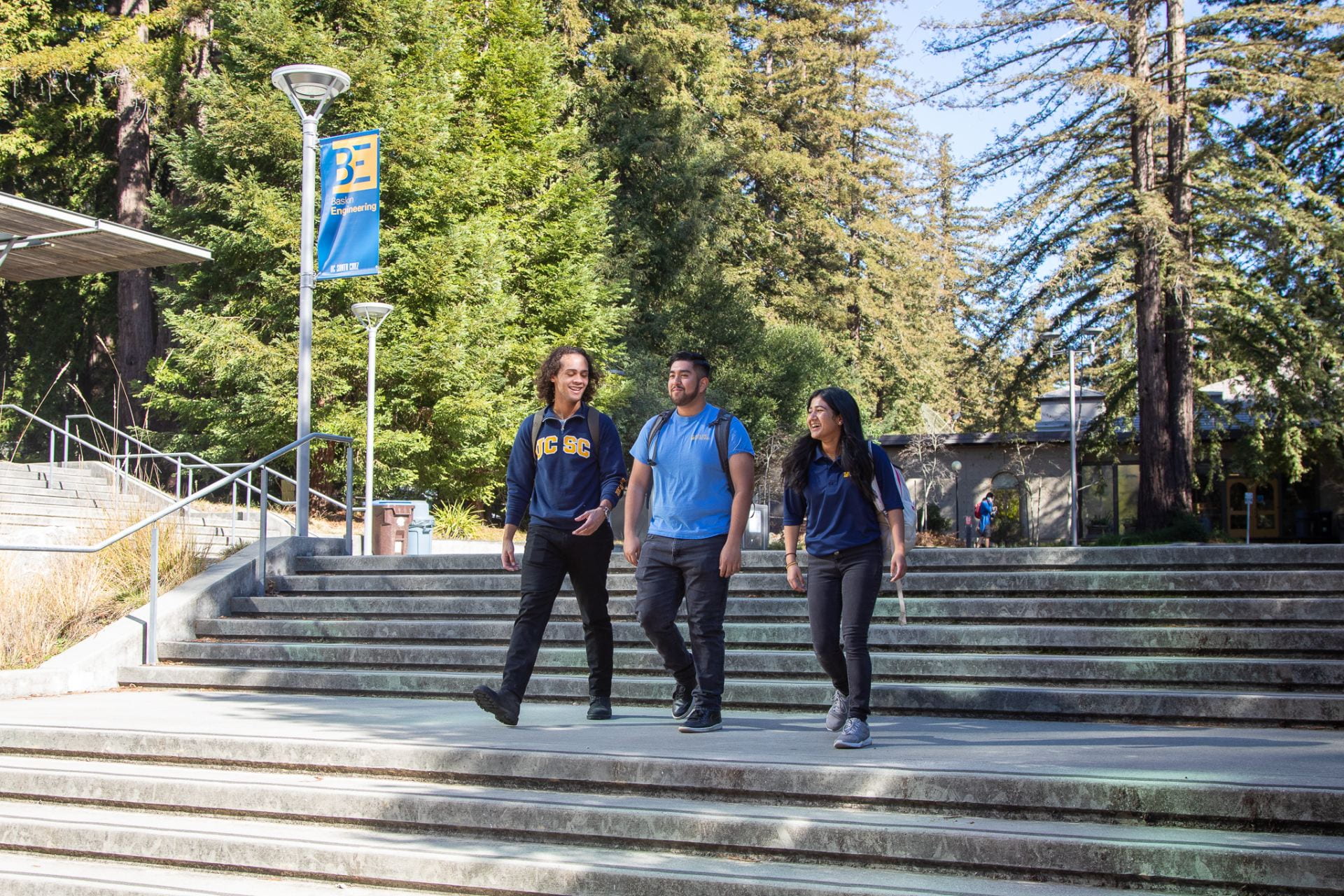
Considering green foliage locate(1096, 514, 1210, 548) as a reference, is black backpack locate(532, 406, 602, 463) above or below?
above

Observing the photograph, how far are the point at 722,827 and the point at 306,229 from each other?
8560 mm

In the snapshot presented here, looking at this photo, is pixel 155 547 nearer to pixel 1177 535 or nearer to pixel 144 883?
pixel 144 883

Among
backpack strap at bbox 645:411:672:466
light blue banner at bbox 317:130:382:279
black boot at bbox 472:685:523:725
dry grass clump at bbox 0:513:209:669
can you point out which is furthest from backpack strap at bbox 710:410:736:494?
light blue banner at bbox 317:130:382:279

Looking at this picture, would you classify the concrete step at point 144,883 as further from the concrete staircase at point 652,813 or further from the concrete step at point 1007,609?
the concrete step at point 1007,609

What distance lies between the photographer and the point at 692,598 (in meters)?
5.93

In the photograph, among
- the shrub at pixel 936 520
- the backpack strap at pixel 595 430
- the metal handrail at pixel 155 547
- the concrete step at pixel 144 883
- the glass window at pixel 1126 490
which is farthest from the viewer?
the shrub at pixel 936 520

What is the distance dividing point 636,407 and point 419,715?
70.1 ft

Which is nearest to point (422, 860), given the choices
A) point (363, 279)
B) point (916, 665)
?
point (916, 665)

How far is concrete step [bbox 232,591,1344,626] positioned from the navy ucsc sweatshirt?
2220 mm

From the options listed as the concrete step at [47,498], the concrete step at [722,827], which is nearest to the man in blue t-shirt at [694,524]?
the concrete step at [722,827]

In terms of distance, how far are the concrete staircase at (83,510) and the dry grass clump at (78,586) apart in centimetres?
27

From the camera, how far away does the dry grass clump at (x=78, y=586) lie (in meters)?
8.63

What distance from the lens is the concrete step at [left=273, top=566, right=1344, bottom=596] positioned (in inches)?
290

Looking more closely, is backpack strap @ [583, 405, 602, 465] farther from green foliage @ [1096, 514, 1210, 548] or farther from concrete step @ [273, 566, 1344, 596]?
green foliage @ [1096, 514, 1210, 548]
